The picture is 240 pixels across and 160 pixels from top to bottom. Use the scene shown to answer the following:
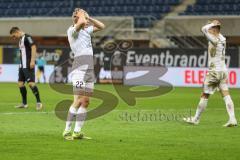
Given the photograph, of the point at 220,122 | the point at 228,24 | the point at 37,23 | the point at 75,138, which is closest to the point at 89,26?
the point at 75,138

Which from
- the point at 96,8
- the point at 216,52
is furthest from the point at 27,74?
the point at 96,8

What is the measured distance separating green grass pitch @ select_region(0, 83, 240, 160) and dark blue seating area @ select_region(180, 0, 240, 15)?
23.7 m

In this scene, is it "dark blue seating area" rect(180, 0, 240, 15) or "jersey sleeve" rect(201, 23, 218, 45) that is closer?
"jersey sleeve" rect(201, 23, 218, 45)

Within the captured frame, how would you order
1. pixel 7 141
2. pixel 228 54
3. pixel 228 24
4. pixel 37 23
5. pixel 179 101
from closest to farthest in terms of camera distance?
1. pixel 7 141
2. pixel 179 101
3. pixel 228 54
4. pixel 228 24
5. pixel 37 23

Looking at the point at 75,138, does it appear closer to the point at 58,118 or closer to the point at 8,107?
the point at 58,118

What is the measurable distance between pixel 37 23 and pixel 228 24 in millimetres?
13415

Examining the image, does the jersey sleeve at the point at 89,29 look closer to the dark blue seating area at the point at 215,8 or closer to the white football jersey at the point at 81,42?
the white football jersey at the point at 81,42

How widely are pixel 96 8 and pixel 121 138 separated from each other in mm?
34413

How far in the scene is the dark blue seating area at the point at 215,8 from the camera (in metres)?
43.1

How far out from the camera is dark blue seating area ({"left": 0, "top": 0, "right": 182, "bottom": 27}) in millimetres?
45531

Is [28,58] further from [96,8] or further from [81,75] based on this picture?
[96,8]

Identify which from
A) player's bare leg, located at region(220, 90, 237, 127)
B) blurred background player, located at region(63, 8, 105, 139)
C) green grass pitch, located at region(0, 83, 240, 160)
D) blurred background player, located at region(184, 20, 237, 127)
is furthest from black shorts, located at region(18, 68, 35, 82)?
blurred background player, located at region(63, 8, 105, 139)

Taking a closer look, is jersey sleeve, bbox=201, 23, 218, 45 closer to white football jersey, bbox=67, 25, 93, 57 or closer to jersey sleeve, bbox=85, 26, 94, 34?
jersey sleeve, bbox=85, 26, 94, 34

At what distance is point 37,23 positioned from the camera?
47.2m
